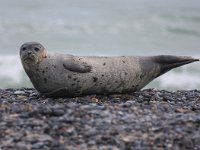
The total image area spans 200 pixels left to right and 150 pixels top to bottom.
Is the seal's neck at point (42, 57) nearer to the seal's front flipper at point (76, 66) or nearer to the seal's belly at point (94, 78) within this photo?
the seal's belly at point (94, 78)

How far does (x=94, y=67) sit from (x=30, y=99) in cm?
80

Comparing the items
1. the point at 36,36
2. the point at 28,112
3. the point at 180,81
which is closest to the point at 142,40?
the point at 36,36

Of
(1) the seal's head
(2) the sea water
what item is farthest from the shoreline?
(2) the sea water

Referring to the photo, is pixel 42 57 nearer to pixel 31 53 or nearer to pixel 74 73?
pixel 31 53

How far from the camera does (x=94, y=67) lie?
7.66 meters

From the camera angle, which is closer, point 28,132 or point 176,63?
point 28,132

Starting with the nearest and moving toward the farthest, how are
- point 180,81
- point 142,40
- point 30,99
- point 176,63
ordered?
point 30,99 < point 176,63 < point 180,81 < point 142,40

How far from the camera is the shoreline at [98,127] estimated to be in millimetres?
5316

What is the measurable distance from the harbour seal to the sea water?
6.86 m

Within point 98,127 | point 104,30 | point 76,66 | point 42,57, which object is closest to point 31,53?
point 42,57

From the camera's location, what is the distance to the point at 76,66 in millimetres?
7527

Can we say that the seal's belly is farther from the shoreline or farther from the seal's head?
the shoreline

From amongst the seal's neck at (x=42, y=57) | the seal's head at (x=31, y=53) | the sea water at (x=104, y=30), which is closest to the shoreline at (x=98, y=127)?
the seal's head at (x=31, y=53)

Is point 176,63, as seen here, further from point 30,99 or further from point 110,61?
point 30,99
